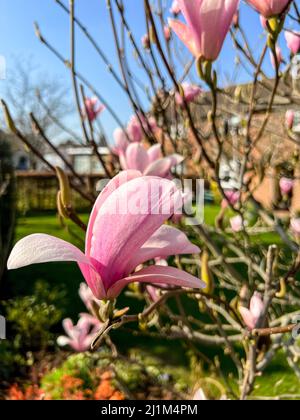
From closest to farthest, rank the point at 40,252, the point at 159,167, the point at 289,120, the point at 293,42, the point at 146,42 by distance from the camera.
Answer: the point at 40,252 < the point at 159,167 < the point at 293,42 < the point at 146,42 < the point at 289,120

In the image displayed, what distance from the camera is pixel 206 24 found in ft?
2.09

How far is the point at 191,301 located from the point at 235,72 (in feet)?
8.16

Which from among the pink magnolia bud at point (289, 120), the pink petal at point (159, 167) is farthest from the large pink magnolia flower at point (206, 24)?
the pink magnolia bud at point (289, 120)

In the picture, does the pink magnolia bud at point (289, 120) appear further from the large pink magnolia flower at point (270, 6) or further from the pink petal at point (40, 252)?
the pink petal at point (40, 252)

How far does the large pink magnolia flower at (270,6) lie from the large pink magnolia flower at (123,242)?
36 centimetres

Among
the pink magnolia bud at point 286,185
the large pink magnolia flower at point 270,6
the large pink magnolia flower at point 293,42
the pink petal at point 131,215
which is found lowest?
the pink magnolia bud at point 286,185

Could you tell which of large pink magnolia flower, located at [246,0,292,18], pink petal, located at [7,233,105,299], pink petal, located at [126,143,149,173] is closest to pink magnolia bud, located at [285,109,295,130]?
pink petal, located at [126,143,149,173]

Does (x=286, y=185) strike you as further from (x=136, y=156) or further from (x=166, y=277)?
(x=166, y=277)

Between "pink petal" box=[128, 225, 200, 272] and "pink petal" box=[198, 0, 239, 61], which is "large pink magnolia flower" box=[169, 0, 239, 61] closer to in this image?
"pink petal" box=[198, 0, 239, 61]

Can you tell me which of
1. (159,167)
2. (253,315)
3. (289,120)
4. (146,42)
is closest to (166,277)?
(253,315)

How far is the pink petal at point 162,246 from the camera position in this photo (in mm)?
480

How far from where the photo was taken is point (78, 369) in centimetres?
266

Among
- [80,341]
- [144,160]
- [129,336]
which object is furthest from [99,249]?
[129,336]

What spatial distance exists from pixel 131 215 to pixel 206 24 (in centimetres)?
33
